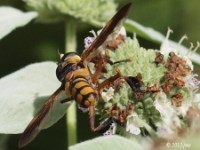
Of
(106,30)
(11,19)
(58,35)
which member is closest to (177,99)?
(106,30)

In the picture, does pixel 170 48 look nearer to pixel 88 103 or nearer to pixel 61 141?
pixel 88 103

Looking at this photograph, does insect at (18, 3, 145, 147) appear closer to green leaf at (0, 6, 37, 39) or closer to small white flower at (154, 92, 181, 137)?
small white flower at (154, 92, 181, 137)

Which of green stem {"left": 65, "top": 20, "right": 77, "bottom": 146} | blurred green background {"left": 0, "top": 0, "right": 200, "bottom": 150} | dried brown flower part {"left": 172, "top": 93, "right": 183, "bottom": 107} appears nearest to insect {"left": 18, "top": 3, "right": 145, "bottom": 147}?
dried brown flower part {"left": 172, "top": 93, "right": 183, "bottom": 107}

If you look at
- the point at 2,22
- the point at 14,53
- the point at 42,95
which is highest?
the point at 14,53

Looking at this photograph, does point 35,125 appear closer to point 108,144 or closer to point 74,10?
point 108,144

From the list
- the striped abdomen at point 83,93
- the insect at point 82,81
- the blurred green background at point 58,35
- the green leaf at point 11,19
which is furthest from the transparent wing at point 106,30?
the blurred green background at point 58,35

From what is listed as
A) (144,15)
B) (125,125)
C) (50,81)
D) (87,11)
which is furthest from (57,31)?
(125,125)

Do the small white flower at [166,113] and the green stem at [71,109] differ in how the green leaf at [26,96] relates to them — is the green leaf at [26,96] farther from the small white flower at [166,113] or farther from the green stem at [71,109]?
the small white flower at [166,113]
